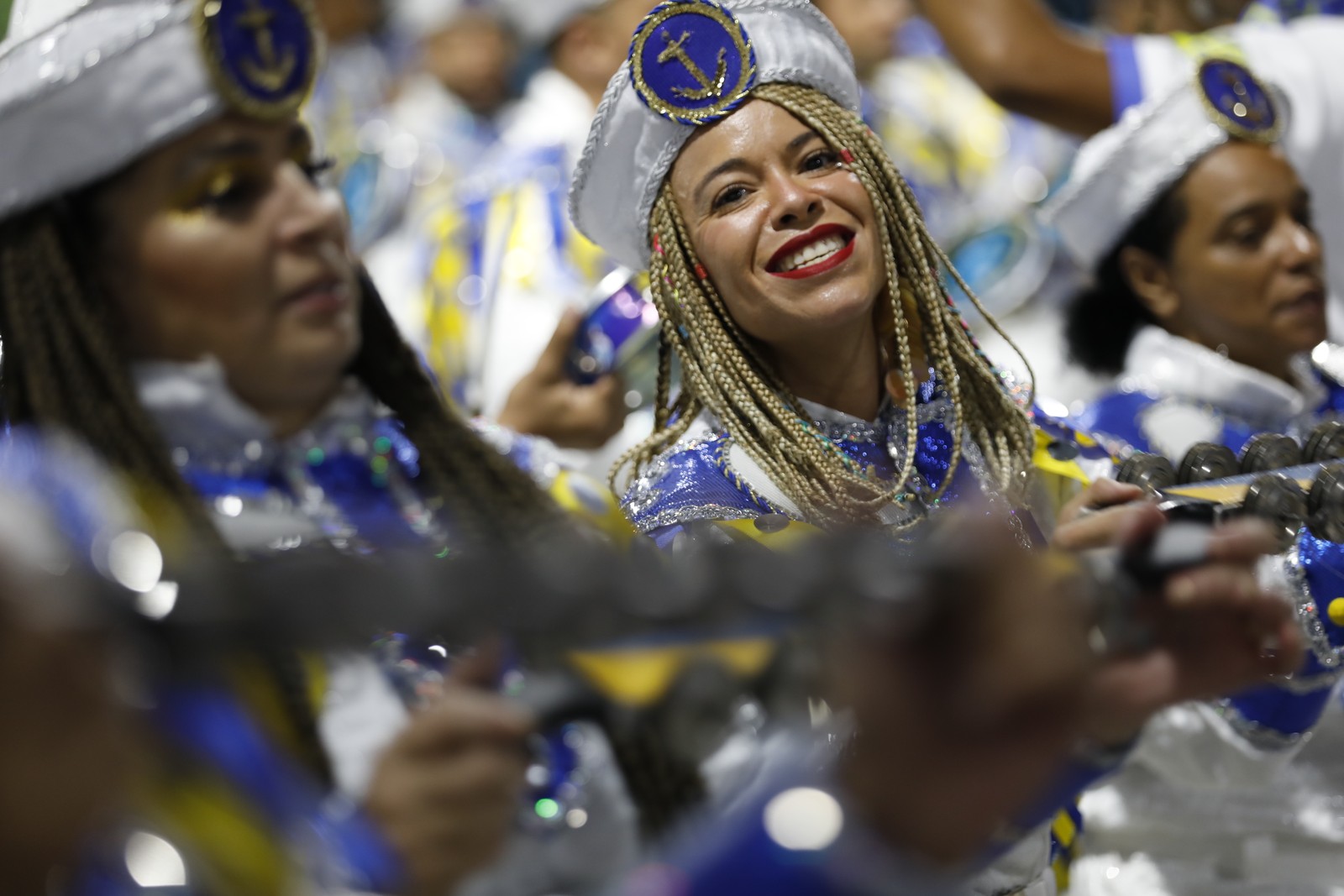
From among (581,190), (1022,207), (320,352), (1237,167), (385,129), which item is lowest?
(1022,207)

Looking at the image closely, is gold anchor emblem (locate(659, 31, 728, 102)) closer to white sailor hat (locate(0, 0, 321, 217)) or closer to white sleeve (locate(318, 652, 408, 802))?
white sailor hat (locate(0, 0, 321, 217))

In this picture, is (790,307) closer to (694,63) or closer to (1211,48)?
(694,63)

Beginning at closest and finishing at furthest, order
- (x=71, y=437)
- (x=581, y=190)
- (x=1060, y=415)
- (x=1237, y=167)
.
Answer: (x=71, y=437) < (x=581, y=190) < (x=1060, y=415) < (x=1237, y=167)

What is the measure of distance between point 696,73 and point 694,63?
13mm

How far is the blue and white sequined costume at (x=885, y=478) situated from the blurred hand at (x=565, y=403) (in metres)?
0.60

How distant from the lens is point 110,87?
1.44 meters

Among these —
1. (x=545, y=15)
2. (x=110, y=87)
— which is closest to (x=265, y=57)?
(x=110, y=87)

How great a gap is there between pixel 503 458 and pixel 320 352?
0.69 ft

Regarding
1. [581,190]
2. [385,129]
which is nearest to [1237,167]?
[581,190]

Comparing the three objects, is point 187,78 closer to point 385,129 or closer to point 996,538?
point 996,538

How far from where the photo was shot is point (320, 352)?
1449 millimetres

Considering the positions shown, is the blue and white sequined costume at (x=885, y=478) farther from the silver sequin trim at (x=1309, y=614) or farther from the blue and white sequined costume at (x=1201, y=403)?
the blue and white sequined costume at (x=1201, y=403)

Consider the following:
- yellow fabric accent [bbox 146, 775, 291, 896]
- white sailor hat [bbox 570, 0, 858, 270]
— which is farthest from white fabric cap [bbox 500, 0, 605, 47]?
yellow fabric accent [bbox 146, 775, 291, 896]

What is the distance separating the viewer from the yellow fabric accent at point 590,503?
63.1 inches
